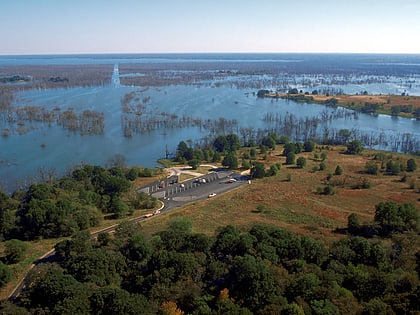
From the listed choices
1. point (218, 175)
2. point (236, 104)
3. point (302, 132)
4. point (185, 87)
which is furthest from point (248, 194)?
point (185, 87)

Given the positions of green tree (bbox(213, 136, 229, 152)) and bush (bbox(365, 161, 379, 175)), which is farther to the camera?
green tree (bbox(213, 136, 229, 152))

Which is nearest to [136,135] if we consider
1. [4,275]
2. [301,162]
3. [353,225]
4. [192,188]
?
[192,188]

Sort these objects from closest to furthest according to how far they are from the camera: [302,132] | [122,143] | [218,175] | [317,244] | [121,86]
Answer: [317,244]
[218,175]
[122,143]
[302,132]
[121,86]

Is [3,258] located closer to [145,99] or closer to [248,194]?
[248,194]

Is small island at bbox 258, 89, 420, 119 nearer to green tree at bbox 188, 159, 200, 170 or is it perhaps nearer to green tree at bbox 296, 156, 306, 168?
green tree at bbox 296, 156, 306, 168

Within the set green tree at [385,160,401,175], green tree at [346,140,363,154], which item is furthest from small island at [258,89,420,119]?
green tree at [385,160,401,175]

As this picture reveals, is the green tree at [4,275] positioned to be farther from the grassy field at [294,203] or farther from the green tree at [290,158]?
the green tree at [290,158]

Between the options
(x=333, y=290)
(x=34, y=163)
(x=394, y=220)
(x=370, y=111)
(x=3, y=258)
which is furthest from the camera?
(x=370, y=111)
